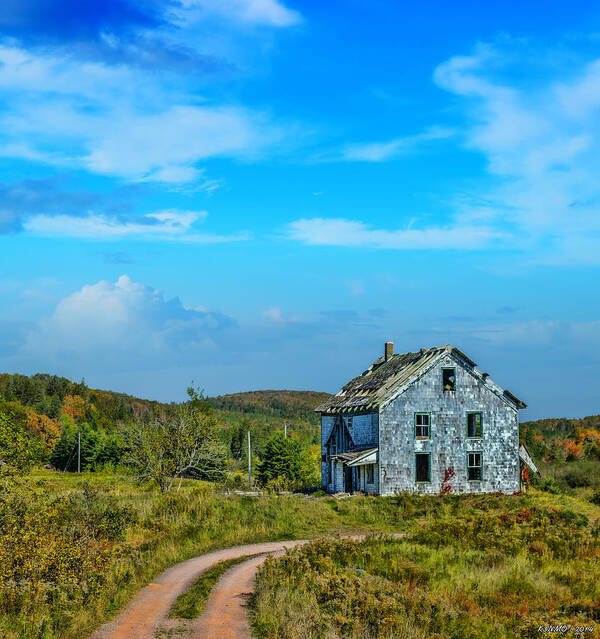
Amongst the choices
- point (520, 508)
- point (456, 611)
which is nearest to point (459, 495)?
point (520, 508)

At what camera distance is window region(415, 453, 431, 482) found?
125ft

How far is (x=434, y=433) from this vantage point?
127 ft

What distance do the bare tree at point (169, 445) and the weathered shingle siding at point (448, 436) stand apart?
10842 mm

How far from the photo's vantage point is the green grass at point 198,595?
15.4 metres

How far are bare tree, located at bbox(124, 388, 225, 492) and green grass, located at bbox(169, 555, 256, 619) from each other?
64.6ft

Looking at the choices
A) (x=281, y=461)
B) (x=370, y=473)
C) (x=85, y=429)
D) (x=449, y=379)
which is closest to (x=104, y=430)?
(x=85, y=429)

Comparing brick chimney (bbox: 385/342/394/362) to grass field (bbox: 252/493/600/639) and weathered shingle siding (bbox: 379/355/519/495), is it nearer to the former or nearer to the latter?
weathered shingle siding (bbox: 379/355/519/495)

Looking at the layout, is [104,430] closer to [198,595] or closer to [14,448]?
[14,448]

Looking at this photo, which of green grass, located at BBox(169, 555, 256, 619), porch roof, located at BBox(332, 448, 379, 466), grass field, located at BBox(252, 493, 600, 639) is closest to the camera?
grass field, located at BBox(252, 493, 600, 639)

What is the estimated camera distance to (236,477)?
60.6 m

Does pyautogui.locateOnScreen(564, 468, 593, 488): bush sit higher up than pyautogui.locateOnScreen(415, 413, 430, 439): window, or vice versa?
pyautogui.locateOnScreen(415, 413, 430, 439): window

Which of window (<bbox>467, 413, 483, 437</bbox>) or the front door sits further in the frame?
the front door

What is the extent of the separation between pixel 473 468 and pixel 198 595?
2540cm

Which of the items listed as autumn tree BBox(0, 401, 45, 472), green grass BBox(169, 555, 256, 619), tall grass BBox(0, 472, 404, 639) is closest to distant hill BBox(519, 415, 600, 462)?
tall grass BBox(0, 472, 404, 639)
